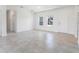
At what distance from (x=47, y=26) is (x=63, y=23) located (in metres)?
1.50

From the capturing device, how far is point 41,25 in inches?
124

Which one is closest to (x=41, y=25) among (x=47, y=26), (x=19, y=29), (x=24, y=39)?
(x=47, y=26)

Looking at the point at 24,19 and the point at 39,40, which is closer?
the point at 39,40

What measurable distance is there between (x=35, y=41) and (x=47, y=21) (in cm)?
72

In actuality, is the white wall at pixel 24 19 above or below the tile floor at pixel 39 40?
above

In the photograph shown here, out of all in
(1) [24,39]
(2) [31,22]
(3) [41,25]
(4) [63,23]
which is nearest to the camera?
(2) [31,22]

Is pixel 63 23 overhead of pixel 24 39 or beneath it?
overhead

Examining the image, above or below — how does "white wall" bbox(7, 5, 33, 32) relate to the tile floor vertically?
above

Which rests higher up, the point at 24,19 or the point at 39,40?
the point at 24,19
